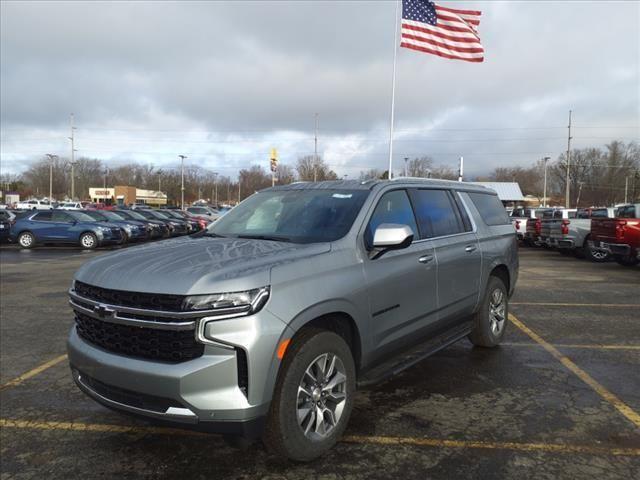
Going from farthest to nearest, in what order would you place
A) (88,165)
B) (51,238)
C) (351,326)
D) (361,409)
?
1. (88,165)
2. (51,238)
3. (361,409)
4. (351,326)

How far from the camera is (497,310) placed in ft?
18.8

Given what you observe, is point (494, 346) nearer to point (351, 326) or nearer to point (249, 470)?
point (351, 326)

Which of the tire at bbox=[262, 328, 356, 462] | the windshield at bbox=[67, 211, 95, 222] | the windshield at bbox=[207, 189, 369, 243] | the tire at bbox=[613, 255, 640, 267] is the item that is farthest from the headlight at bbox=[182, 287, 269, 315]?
the windshield at bbox=[67, 211, 95, 222]

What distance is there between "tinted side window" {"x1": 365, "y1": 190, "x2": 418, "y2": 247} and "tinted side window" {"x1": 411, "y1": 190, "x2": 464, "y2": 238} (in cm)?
13

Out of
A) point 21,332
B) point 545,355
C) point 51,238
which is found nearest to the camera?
point 545,355

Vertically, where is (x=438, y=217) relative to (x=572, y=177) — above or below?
below

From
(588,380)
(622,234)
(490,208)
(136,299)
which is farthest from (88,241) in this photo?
(588,380)

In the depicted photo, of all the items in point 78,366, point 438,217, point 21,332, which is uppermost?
point 438,217

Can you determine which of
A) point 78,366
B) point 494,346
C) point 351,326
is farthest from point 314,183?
point 494,346

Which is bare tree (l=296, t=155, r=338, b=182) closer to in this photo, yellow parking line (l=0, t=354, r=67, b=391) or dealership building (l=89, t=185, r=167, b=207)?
yellow parking line (l=0, t=354, r=67, b=391)

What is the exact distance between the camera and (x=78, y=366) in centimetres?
316

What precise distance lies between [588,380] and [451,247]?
181cm

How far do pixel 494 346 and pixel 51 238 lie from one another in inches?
765

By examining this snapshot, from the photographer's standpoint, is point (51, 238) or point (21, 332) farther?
point (51, 238)
